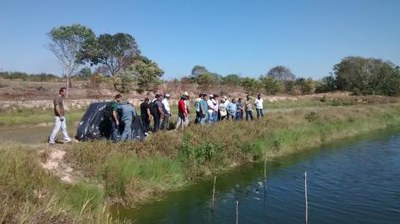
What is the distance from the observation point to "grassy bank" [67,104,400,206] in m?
12.8

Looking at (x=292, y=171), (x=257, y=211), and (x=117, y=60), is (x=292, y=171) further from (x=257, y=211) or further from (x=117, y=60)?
(x=117, y=60)

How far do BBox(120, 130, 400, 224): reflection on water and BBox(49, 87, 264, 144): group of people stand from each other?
3.31m

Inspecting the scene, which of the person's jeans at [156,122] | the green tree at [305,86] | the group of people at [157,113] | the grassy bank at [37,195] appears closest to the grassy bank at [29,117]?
the group of people at [157,113]

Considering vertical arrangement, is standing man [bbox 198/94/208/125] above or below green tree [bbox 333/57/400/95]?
below

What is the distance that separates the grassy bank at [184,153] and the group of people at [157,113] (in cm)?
101

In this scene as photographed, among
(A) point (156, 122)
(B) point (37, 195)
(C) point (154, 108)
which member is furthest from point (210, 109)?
(B) point (37, 195)

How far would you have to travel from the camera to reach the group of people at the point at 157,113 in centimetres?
1507

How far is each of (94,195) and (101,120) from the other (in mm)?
5237

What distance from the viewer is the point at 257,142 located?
65.1 ft

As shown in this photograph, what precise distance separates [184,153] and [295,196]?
4.25 m

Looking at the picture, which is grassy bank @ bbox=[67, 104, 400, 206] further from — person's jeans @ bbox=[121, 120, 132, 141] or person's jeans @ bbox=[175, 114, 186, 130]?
person's jeans @ bbox=[175, 114, 186, 130]

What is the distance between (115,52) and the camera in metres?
60.3

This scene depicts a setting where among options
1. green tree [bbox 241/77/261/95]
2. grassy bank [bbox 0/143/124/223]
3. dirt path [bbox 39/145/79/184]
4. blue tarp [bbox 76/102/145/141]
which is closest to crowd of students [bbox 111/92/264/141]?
blue tarp [bbox 76/102/145/141]

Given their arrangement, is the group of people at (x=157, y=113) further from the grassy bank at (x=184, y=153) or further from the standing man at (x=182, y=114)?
the grassy bank at (x=184, y=153)
